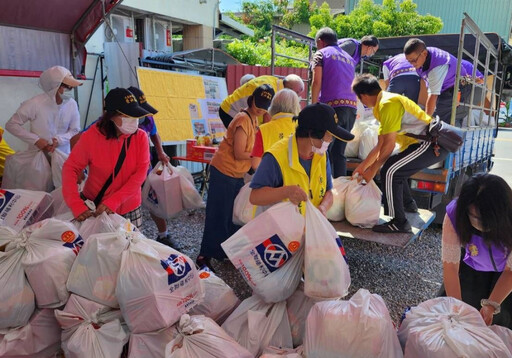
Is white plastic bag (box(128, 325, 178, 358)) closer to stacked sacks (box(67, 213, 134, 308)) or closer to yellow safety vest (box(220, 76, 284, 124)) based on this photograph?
stacked sacks (box(67, 213, 134, 308))

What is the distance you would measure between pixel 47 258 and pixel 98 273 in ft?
0.90

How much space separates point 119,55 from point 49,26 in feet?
5.42

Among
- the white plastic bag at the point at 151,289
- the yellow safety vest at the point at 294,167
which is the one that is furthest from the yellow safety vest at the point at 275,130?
the white plastic bag at the point at 151,289

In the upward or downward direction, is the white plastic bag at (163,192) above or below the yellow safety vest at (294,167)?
below

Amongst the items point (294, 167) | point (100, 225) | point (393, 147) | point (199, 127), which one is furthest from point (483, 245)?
point (199, 127)

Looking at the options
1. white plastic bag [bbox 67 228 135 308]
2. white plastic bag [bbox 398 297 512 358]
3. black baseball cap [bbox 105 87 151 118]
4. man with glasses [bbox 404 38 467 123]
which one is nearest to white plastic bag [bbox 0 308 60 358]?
white plastic bag [bbox 67 228 135 308]

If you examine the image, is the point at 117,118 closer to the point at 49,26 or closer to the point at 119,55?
the point at 49,26

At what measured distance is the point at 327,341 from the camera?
1594 mm

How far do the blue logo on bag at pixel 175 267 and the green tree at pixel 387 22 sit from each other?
1964cm

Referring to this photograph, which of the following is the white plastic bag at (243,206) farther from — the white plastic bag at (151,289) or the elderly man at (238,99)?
the white plastic bag at (151,289)

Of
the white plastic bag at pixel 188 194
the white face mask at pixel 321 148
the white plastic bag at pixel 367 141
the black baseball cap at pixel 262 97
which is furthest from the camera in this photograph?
the white plastic bag at pixel 367 141

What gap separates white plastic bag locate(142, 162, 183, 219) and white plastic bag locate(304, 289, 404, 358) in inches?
95.0

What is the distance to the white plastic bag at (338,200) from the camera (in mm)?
3305

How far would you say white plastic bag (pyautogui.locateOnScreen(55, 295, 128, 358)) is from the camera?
1830mm
